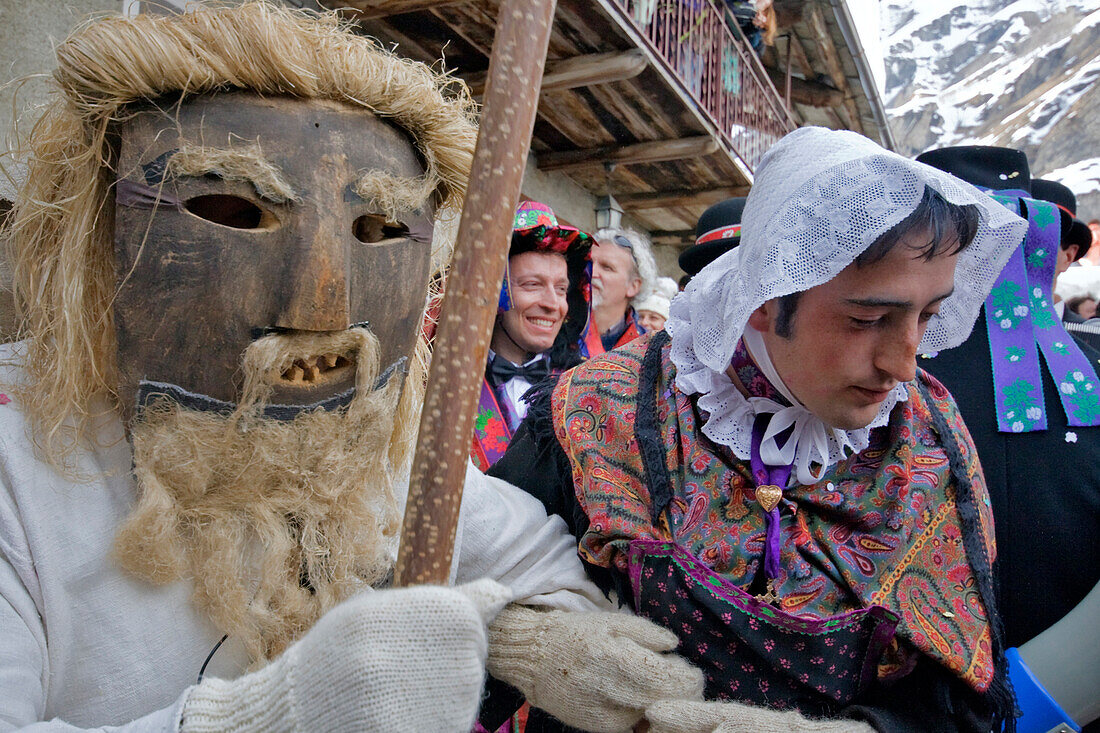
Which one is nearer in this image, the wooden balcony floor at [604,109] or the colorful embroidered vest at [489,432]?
the colorful embroidered vest at [489,432]

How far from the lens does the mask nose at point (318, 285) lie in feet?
3.96

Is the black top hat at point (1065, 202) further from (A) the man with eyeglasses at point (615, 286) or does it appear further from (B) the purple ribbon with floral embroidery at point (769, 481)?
(A) the man with eyeglasses at point (615, 286)

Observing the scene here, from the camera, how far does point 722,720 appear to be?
4.12 ft

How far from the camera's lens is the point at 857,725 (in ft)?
4.25

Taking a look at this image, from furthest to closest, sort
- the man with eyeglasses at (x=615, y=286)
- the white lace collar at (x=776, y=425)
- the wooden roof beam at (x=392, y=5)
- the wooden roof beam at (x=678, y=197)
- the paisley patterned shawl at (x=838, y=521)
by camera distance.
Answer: the wooden roof beam at (x=678, y=197)
the man with eyeglasses at (x=615, y=286)
the wooden roof beam at (x=392, y=5)
the white lace collar at (x=776, y=425)
the paisley patterned shawl at (x=838, y=521)

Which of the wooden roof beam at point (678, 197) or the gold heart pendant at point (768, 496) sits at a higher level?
the wooden roof beam at point (678, 197)

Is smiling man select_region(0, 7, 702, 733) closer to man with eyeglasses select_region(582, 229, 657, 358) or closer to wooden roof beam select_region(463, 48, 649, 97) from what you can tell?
man with eyeglasses select_region(582, 229, 657, 358)

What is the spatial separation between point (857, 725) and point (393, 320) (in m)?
1.08

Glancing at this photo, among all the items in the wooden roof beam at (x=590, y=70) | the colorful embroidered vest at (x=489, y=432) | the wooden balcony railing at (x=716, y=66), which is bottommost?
the colorful embroidered vest at (x=489, y=432)

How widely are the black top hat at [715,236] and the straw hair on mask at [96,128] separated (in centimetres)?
166

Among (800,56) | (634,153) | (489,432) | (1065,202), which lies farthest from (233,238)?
(800,56)

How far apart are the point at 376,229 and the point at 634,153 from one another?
17.7 feet

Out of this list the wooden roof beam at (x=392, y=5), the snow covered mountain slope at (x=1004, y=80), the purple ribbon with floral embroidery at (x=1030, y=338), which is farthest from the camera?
the snow covered mountain slope at (x=1004, y=80)

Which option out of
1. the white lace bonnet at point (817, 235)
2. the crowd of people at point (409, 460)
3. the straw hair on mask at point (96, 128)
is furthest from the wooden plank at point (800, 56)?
the straw hair on mask at point (96, 128)
